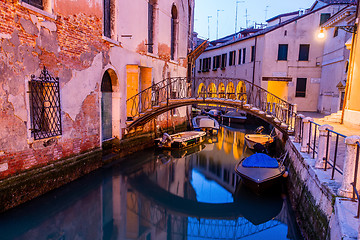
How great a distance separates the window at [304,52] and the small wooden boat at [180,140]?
8.20 metres

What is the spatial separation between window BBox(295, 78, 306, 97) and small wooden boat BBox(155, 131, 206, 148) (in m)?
7.11

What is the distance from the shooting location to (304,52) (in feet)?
51.3

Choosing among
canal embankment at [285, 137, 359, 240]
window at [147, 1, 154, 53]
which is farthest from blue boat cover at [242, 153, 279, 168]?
window at [147, 1, 154, 53]

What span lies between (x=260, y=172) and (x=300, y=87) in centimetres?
1125

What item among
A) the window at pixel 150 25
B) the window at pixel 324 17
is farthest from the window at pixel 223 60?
the window at pixel 150 25

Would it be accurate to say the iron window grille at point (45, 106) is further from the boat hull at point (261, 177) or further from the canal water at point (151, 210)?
the boat hull at point (261, 177)

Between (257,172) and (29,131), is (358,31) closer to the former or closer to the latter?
(257,172)

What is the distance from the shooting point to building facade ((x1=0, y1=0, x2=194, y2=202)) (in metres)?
4.67

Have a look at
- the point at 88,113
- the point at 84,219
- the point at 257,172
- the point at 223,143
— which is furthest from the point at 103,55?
the point at 223,143

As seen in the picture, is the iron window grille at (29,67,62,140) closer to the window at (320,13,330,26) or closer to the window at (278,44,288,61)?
the window at (278,44,288,61)

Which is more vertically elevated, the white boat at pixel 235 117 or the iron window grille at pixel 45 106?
the iron window grille at pixel 45 106

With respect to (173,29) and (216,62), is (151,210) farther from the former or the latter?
(216,62)

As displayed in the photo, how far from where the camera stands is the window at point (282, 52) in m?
15.7

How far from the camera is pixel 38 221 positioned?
4.88 metres
